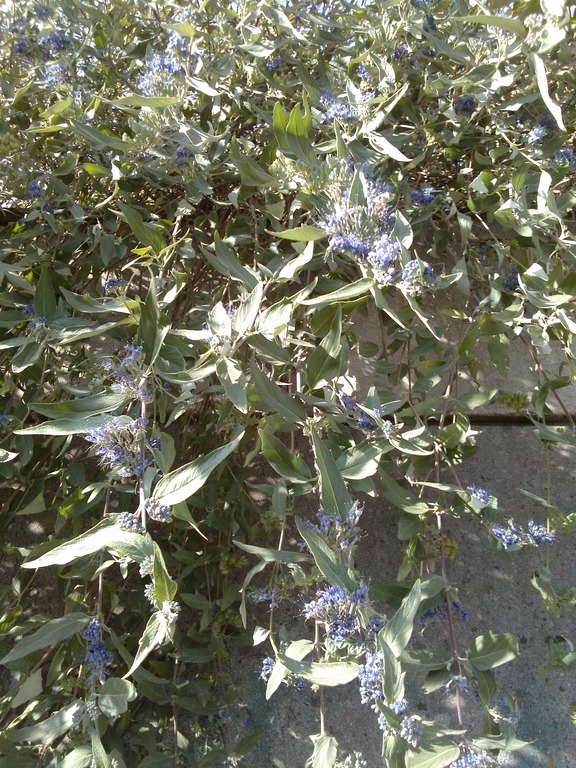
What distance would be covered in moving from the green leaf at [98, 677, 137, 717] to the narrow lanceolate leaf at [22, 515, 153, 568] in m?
0.24

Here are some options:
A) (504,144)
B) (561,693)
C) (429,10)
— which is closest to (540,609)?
(561,693)

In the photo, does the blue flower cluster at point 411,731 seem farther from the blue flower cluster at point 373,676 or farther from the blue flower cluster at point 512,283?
the blue flower cluster at point 512,283

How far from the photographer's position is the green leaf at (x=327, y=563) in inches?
31.1

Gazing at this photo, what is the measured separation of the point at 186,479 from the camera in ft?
2.75

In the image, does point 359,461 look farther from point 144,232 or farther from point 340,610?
point 144,232

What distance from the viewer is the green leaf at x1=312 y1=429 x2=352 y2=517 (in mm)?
864

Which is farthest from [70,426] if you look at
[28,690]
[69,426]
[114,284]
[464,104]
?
[464,104]

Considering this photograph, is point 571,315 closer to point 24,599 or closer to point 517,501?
point 517,501

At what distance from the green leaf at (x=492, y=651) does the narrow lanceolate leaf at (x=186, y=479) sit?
1.69 feet

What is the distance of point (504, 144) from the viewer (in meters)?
1.41

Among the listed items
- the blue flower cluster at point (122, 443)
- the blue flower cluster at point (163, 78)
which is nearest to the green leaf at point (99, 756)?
the blue flower cluster at point (122, 443)

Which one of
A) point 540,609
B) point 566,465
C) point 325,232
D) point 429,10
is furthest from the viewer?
point 566,465

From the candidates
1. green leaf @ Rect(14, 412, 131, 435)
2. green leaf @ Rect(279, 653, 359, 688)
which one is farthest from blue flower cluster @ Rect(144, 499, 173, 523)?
green leaf @ Rect(279, 653, 359, 688)

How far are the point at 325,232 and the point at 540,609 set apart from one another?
3.35 ft
